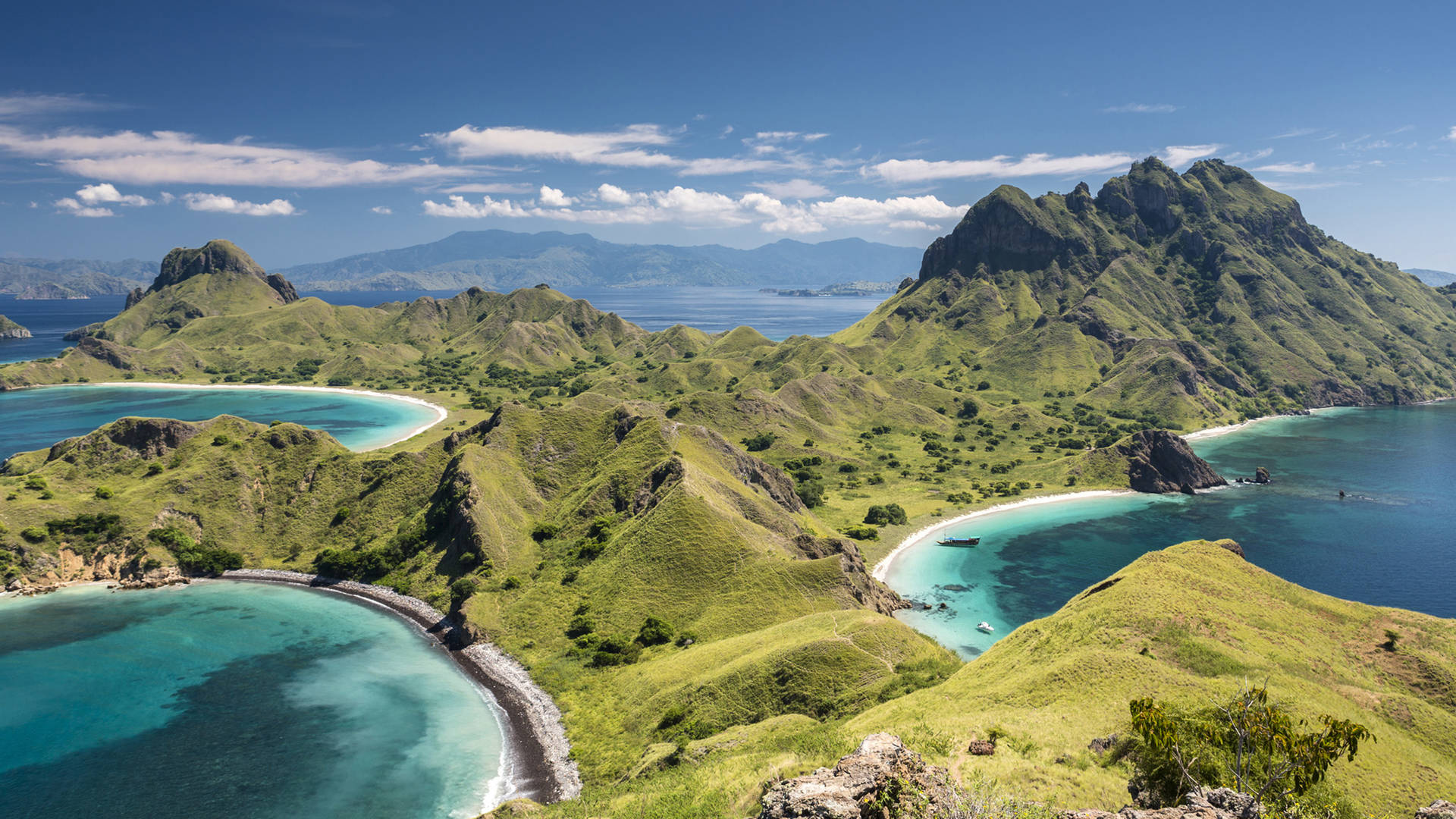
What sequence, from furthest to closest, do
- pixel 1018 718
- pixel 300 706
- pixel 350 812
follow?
pixel 300 706, pixel 350 812, pixel 1018 718

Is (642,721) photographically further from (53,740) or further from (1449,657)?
(1449,657)

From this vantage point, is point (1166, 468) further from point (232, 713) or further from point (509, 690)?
point (232, 713)

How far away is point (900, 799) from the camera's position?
32.8m

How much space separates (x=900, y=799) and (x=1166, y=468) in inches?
7552

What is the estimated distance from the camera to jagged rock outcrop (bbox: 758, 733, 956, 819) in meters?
32.6

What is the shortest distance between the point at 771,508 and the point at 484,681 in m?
58.7

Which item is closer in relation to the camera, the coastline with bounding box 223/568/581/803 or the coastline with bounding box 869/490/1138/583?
the coastline with bounding box 223/568/581/803

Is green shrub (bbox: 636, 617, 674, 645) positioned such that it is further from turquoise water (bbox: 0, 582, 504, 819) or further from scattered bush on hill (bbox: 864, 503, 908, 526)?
scattered bush on hill (bbox: 864, 503, 908, 526)

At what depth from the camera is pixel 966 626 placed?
362 ft

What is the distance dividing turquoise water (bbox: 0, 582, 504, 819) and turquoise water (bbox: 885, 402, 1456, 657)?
72.5m

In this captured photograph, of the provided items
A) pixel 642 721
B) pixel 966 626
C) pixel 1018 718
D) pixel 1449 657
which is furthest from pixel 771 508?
pixel 1449 657

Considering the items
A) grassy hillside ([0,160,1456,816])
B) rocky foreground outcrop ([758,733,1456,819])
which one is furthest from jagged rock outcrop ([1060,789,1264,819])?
Answer: grassy hillside ([0,160,1456,816])

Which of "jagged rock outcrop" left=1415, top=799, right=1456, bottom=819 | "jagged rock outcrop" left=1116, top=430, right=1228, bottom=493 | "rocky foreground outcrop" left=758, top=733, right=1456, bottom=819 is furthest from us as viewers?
"jagged rock outcrop" left=1116, top=430, right=1228, bottom=493

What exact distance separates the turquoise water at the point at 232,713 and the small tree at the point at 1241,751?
5799 centimetres
